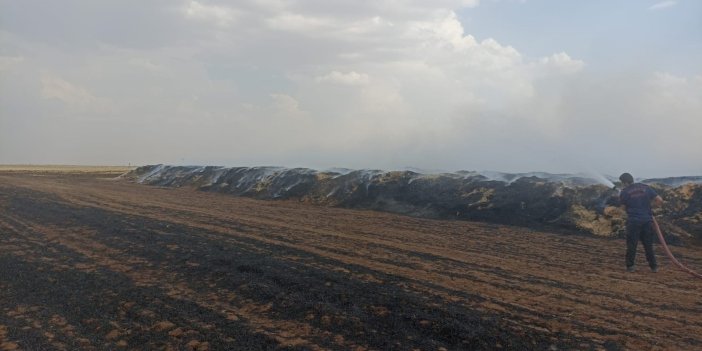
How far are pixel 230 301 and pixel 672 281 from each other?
7400 millimetres

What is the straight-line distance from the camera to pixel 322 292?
6.34 meters

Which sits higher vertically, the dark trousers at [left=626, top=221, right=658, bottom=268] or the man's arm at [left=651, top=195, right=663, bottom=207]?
the man's arm at [left=651, top=195, right=663, bottom=207]

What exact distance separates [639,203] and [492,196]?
784cm

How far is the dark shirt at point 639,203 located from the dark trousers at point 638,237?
116 millimetres

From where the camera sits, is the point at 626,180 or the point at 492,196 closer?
the point at 626,180

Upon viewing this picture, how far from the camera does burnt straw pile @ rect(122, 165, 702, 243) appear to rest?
1346cm

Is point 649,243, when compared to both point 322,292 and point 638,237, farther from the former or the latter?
point 322,292

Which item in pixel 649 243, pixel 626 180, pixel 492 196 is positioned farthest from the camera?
pixel 492 196

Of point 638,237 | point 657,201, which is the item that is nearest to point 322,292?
point 638,237

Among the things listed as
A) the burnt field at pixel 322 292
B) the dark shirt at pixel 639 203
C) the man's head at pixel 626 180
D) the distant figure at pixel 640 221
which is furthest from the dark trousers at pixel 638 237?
the man's head at pixel 626 180

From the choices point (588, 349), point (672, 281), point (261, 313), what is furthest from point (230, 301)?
point (672, 281)

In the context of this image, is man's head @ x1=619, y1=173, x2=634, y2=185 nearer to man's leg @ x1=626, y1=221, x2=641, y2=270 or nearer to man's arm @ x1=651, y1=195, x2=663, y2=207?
man's arm @ x1=651, y1=195, x2=663, y2=207

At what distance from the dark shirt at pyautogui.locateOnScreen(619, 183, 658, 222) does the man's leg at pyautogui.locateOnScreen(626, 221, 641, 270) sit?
0.14 meters

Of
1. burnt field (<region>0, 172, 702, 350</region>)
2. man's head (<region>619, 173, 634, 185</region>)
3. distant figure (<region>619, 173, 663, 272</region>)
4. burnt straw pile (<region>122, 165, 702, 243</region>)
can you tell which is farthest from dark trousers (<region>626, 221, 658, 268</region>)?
man's head (<region>619, 173, 634, 185</region>)
